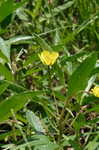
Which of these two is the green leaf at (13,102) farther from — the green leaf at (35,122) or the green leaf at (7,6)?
the green leaf at (7,6)

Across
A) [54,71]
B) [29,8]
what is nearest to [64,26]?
[29,8]

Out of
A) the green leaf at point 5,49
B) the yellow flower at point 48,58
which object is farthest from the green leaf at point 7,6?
the yellow flower at point 48,58

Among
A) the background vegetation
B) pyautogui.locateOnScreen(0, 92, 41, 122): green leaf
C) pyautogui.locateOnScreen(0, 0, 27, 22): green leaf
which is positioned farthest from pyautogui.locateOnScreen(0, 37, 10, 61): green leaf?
pyautogui.locateOnScreen(0, 92, 41, 122): green leaf

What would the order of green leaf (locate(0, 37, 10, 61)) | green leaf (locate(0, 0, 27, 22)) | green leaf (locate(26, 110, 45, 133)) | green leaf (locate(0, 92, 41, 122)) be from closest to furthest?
green leaf (locate(0, 92, 41, 122))
green leaf (locate(26, 110, 45, 133))
green leaf (locate(0, 37, 10, 61))
green leaf (locate(0, 0, 27, 22))

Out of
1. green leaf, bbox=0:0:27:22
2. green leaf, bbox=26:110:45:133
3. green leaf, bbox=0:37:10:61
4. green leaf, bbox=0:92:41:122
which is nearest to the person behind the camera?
green leaf, bbox=0:92:41:122

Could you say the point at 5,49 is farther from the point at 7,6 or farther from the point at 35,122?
the point at 35,122

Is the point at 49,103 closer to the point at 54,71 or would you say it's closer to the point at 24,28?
the point at 54,71

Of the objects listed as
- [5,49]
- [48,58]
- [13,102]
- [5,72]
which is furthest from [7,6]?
[13,102]

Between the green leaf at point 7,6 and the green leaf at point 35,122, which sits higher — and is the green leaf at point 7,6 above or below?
above

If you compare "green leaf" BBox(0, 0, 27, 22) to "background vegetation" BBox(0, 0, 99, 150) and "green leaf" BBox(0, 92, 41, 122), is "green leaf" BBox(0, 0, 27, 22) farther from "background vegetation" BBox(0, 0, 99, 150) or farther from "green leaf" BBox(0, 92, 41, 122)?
"green leaf" BBox(0, 92, 41, 122)
